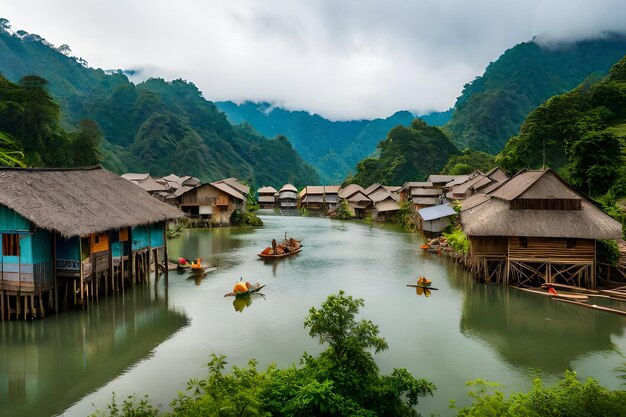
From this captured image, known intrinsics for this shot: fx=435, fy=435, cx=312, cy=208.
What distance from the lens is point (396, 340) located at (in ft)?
51.7

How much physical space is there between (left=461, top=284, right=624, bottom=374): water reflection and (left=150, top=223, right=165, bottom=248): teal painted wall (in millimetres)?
16594

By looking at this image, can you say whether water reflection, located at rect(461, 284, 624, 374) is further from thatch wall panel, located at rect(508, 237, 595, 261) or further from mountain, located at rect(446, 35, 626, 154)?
mountain, located at rect(446, 35, 626, 154)

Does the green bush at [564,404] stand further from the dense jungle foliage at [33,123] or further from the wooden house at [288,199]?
the wooden house at [288,199]

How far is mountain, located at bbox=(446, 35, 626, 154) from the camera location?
391 feet

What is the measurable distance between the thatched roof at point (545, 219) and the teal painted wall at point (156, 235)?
1688 centimetres

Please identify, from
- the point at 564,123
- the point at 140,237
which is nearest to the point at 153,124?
the point at 564,123

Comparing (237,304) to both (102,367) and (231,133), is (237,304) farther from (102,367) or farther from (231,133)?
(231,133)

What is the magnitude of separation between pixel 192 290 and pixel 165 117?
114186mm

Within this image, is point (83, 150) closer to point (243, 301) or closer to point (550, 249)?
point (243, 301)

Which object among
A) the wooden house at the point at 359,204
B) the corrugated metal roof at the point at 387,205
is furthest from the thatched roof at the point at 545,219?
the wooden house at the point at 359,204

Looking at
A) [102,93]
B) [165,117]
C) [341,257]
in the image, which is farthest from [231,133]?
[341,257]

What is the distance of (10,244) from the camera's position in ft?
53.3

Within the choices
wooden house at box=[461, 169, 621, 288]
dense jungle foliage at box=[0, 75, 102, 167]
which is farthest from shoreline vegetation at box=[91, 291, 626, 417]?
dense jungle foliage at box=[0, 75, 102, 167]

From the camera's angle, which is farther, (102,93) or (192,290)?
(102,93)
